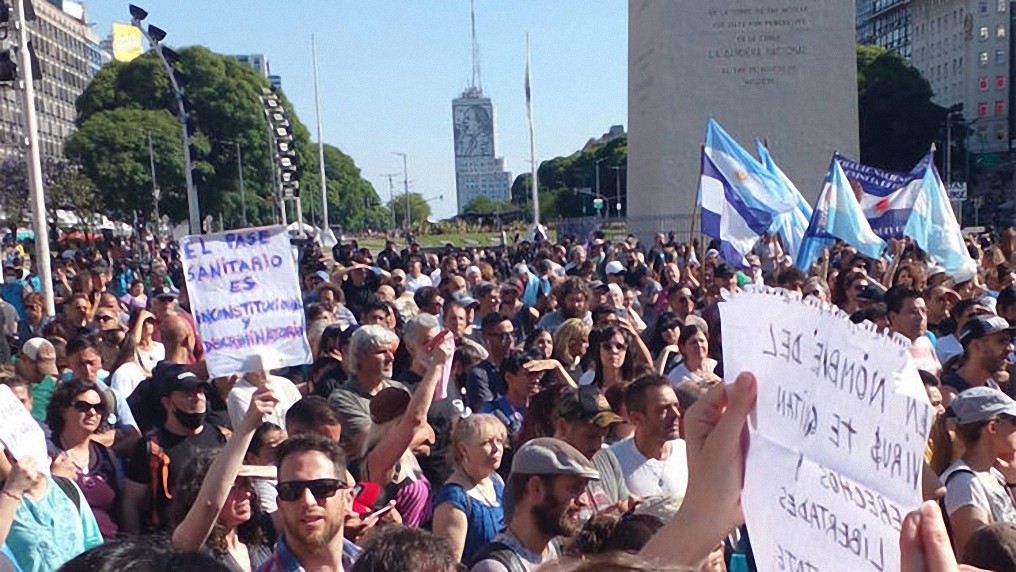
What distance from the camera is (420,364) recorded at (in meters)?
7.30

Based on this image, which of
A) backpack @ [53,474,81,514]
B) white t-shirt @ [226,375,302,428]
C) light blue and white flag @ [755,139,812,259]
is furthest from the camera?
light blue and white flag @ [755,139,812,259]

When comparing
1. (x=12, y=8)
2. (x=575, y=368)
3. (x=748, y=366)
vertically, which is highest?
(x=12, y=8)

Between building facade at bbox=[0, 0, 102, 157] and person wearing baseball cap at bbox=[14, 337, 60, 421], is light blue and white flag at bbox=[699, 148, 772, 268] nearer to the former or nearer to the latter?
person wearing baseball cap at bbox=[14, 337, 60, 421]

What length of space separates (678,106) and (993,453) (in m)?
30.3

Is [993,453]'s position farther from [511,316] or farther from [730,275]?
[730,275]

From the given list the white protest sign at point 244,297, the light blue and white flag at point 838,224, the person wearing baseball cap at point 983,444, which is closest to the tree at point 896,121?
the light blue and white flag at point 838,224

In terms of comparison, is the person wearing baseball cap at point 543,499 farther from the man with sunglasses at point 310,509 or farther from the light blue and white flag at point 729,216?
the light blue and white flag at point 729,216

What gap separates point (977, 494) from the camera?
4762 millimetres

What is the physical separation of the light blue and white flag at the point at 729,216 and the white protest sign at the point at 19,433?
1123 cm

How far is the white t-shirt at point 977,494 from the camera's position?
4734 millimetres

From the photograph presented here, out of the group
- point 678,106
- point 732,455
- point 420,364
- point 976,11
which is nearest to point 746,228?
point 420,364

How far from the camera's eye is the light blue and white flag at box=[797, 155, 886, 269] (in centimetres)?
1410

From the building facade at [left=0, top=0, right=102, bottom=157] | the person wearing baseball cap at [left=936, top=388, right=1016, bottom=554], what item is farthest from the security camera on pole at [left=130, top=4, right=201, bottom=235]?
Result: the building facade at [left=0, top=0, right=102, bottom=157]

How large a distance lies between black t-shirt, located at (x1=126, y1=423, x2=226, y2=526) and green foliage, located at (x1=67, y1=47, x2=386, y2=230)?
56626 millimetres
